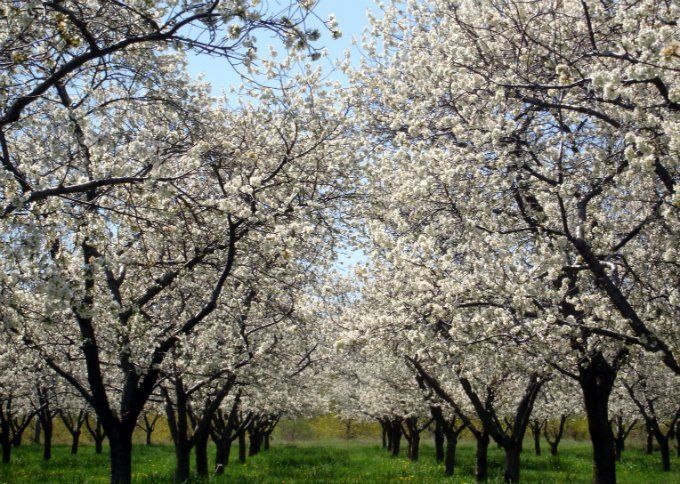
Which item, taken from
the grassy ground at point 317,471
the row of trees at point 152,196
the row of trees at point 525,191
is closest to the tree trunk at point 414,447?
the grassy ground at point 317,471

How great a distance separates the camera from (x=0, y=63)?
20.6ft

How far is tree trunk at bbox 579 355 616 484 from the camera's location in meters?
10.9

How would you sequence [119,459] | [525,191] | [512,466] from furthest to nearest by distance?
[512,466] < [119,459] < [525,191]

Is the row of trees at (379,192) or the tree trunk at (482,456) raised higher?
the row of trees at (379,192)

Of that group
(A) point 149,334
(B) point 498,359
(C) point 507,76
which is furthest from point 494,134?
(A) point 149,334

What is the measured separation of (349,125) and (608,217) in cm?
495

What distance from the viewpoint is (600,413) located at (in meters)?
11.0

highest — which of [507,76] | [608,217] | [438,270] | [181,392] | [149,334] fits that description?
[507,76]

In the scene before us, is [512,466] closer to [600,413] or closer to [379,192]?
[600,413]

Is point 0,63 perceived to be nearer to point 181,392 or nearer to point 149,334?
point 149,334

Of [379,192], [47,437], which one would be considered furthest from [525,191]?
[47,437]

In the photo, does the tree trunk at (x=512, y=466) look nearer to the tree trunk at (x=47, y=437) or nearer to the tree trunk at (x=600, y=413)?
the tree trunk at (x=600, y=413)

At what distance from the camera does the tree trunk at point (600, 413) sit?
10.9m

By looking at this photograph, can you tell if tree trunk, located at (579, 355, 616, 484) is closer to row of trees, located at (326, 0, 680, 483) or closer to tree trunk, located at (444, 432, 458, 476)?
row of trees, located at (326, 0, 680, 483)
